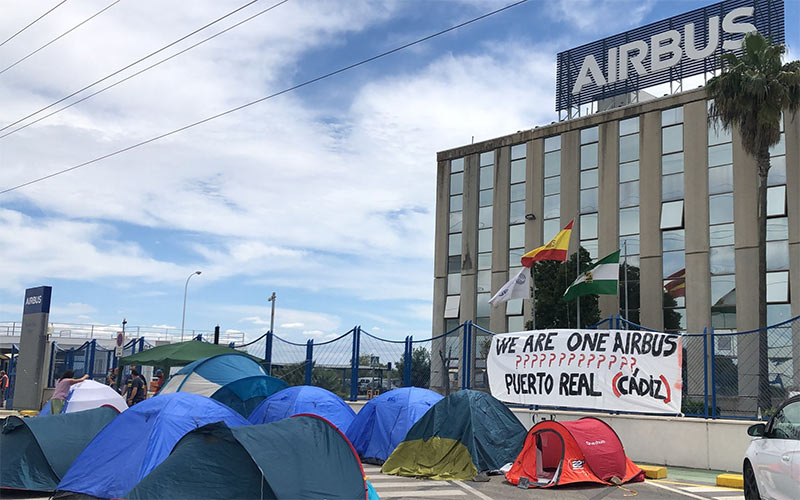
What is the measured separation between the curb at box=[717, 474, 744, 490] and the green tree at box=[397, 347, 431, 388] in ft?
26.5

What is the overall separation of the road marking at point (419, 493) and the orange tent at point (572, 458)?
1.35 meters

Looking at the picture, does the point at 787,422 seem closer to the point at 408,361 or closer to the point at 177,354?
the point at 408,361

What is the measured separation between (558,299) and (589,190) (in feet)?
21.5

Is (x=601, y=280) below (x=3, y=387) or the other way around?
the other way around

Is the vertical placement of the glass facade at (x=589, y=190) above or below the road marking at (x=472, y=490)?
above

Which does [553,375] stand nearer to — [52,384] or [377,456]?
[377,456]

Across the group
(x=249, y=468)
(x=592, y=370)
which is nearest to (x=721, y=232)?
(x=592, y=370)

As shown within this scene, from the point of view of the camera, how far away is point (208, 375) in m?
18.2

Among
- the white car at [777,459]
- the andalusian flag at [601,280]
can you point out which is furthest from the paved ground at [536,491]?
the andalusian flag at [601,280]

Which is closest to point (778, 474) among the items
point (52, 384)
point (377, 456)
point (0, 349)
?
point (377, 456)

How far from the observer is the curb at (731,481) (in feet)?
41.8

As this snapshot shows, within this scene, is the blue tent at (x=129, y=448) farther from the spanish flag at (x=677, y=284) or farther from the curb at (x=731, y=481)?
the spanish flag at (x=677, y=284)

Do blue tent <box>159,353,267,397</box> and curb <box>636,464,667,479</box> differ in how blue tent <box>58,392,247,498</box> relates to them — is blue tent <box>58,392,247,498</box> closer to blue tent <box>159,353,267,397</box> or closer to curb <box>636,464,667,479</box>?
blue tent <box>159,353,267,397</box>

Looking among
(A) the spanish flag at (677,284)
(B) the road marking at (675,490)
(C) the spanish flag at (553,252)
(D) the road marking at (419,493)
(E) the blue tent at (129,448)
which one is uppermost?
(A) the spanish flag at (677,284)
